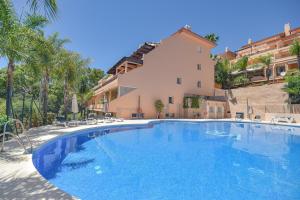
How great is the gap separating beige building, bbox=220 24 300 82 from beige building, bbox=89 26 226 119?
1067 cm

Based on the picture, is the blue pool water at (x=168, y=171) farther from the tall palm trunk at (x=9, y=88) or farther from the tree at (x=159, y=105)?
the tree at (x=159, y=105)

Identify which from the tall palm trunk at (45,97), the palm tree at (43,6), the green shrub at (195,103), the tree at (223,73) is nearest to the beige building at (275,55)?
the tree at (223,73)

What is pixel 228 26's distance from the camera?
28.3 m

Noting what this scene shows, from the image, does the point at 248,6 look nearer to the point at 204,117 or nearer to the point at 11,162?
the point at 204,117

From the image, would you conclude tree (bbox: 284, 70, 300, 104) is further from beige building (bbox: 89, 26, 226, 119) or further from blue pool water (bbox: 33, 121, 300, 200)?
blue pool water (bbox: 33, 121, 300, 200)

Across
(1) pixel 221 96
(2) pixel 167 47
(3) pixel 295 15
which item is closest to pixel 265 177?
(2) pixel 167 47

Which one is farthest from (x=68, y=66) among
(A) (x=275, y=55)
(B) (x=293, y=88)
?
(A) (x=275, y=55)

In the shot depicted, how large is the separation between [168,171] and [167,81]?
71.1 feet

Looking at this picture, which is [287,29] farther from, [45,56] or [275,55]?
[45,56]

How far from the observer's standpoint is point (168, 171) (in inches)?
262

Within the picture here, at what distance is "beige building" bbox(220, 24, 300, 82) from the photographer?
110 ft

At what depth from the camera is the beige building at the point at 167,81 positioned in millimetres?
24141

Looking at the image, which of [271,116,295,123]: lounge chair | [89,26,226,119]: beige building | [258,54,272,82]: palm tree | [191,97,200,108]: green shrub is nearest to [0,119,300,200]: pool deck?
[89,26,226,119]: beige building

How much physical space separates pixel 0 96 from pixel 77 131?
21647mm
